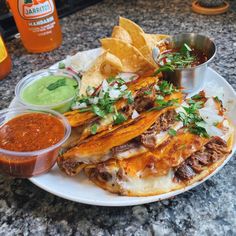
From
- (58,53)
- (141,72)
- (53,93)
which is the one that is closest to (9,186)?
(53,93)

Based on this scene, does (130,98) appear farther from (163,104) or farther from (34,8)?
(34,8)

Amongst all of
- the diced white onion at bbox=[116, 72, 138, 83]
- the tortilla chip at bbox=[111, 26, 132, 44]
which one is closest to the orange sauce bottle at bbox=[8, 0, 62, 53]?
the tortilla chip at bbox=[111, 26, 132, 44]

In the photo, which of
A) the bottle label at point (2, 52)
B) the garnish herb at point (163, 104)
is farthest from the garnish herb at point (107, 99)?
the bottle label at point (2, 52)

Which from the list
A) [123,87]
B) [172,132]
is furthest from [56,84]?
[172,132]

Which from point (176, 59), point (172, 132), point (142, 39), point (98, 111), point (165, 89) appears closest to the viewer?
point (172, 132)

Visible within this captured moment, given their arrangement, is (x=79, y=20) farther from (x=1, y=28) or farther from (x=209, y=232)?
(x=209, y=232)
